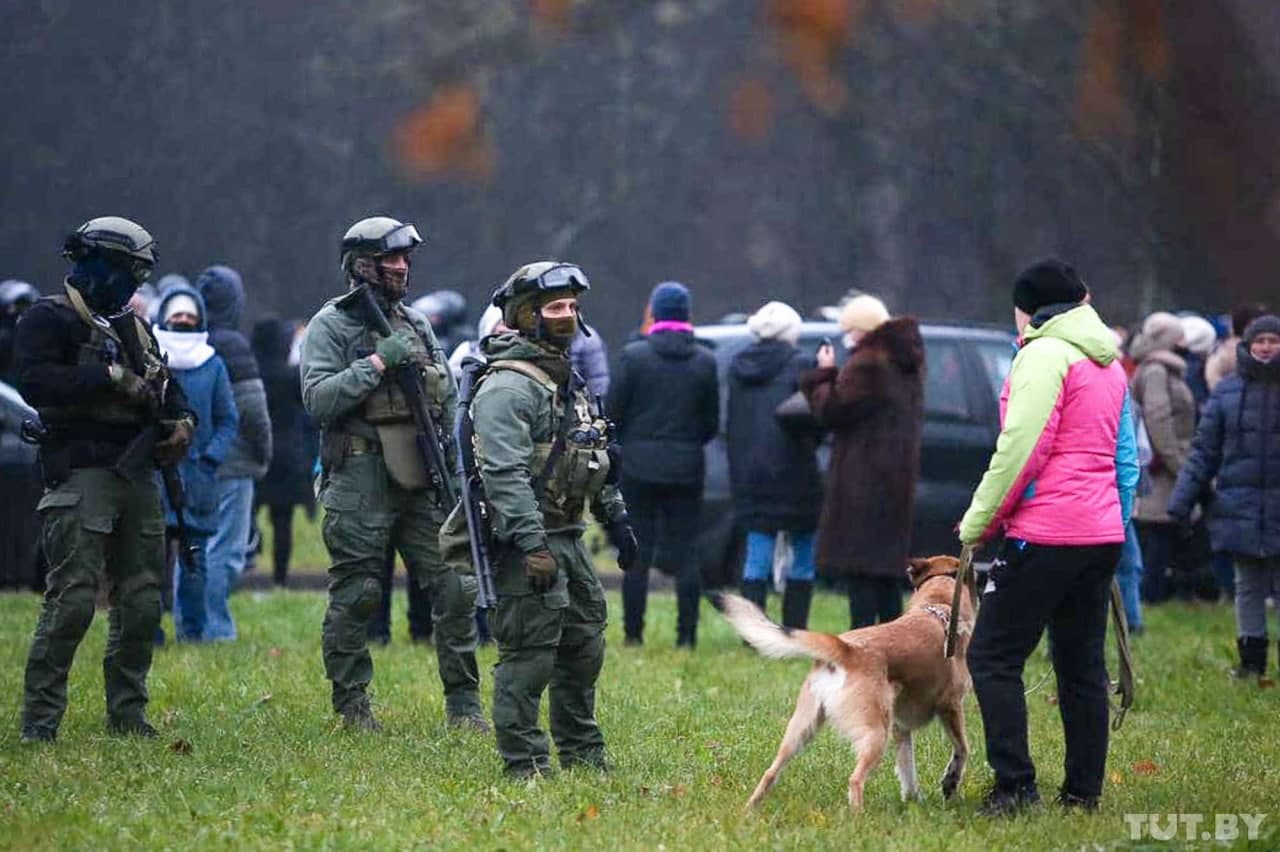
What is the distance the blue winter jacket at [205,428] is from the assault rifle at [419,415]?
2.72 metres

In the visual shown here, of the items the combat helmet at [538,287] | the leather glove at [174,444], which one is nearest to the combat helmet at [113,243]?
the leather glove at [174,444]

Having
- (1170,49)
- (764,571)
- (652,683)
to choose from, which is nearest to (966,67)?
(1170,49)

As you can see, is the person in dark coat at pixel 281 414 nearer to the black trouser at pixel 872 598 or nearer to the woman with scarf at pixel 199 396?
the woman with scarf at pixel 199 396

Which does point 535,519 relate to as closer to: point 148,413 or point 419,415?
point 419,415

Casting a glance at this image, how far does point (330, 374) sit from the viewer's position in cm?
858

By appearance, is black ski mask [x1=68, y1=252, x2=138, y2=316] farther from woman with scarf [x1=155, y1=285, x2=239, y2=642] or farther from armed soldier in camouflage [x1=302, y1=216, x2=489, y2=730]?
woman with scarf [x1=155, y1=285, x2=239, y2=642]

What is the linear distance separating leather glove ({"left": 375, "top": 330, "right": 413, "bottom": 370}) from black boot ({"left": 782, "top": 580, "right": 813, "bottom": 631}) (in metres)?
3.93

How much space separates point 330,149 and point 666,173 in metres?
3.68

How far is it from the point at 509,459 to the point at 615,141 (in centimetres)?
1567

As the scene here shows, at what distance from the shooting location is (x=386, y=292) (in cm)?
872

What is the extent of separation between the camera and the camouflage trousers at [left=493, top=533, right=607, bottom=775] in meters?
7.34

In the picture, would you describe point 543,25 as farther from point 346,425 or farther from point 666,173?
point 346,425

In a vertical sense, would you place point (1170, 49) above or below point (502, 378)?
above

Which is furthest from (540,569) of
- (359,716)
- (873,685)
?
(359,716)
